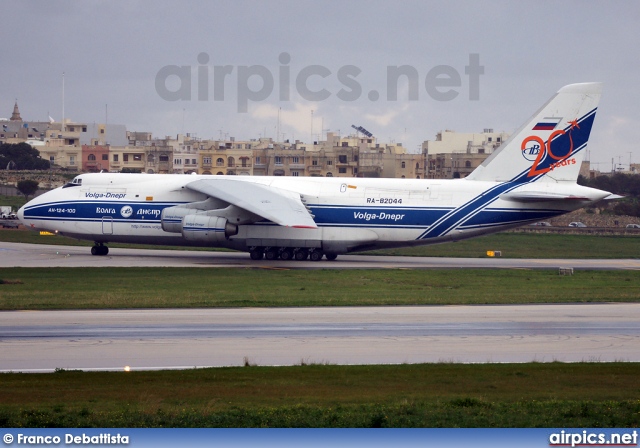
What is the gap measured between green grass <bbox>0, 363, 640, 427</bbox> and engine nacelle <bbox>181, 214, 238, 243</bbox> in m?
25.4

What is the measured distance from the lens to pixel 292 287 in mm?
31859

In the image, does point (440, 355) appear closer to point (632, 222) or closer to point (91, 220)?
point (91, 220)

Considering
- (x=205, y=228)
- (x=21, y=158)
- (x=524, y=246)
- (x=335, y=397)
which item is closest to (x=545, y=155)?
(x=524, y=246)

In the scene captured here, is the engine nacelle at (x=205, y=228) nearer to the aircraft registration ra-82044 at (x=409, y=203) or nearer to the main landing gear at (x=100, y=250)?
the aircraft registration ra-82044 at (x=409, y=203)

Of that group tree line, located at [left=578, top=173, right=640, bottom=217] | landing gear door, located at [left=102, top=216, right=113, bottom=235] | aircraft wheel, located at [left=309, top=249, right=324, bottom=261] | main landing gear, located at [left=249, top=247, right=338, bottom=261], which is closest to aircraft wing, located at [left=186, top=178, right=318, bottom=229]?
main landing gear, located at [left=249, top=247, right=338, bottom=261]

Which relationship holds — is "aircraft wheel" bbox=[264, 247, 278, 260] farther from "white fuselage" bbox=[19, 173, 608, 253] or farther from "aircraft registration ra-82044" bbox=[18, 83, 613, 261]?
"white fuselage" bbox=[19, 173, 608, 253]

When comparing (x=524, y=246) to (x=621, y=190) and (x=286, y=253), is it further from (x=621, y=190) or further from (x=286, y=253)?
(x=621, y=190)

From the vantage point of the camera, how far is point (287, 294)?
29562 mm

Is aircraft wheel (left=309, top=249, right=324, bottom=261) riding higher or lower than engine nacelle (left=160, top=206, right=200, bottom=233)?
lower

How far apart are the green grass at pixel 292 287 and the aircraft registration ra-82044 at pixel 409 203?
13.5ft

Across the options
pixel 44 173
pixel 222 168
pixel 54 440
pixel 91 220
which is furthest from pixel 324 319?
pixel 44 173

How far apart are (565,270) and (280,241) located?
45.1ft

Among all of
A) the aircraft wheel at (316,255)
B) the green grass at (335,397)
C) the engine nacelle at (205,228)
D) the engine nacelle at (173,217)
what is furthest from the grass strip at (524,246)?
the green grass at (335,397)

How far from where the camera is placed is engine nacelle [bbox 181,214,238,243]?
42.2m
